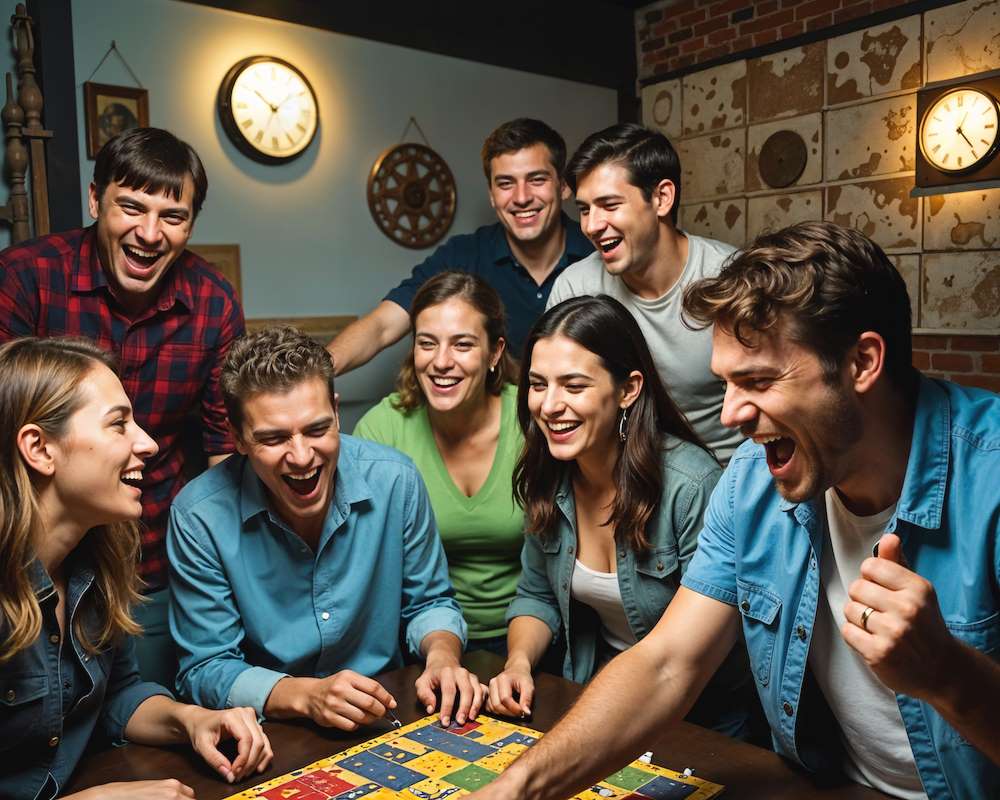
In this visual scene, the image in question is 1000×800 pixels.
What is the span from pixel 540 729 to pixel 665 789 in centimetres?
29

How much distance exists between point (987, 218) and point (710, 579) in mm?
3220

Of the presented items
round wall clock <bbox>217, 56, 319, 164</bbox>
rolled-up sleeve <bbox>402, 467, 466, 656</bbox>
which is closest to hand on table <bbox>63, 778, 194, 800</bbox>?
rolled-up sleeve <bbox>402, 467, 466, 656</bbox>

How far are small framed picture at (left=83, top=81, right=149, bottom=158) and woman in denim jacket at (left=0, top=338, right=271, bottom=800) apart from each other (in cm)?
189

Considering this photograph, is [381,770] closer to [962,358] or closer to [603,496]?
[603,496]

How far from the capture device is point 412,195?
4.28m

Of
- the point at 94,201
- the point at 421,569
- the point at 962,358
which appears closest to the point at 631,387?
the point at 421,569

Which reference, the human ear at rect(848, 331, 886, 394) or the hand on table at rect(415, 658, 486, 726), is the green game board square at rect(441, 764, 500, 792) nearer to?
the hand on table at rect(415, 658, 486, 726)

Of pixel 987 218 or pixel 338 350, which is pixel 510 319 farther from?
pixel 987 218

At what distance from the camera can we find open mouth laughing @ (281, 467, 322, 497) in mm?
1983

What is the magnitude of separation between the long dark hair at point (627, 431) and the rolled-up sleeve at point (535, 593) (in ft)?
0.22

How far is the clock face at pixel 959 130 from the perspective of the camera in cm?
395

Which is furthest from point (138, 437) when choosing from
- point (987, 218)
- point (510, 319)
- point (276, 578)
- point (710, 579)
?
point (987, 218)

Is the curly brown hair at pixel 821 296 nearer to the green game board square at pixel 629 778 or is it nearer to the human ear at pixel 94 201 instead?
the green game board square at pixel 629 778

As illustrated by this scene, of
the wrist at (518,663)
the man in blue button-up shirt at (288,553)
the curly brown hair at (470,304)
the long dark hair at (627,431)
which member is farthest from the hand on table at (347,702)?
the curly brown hair at (470,304)
